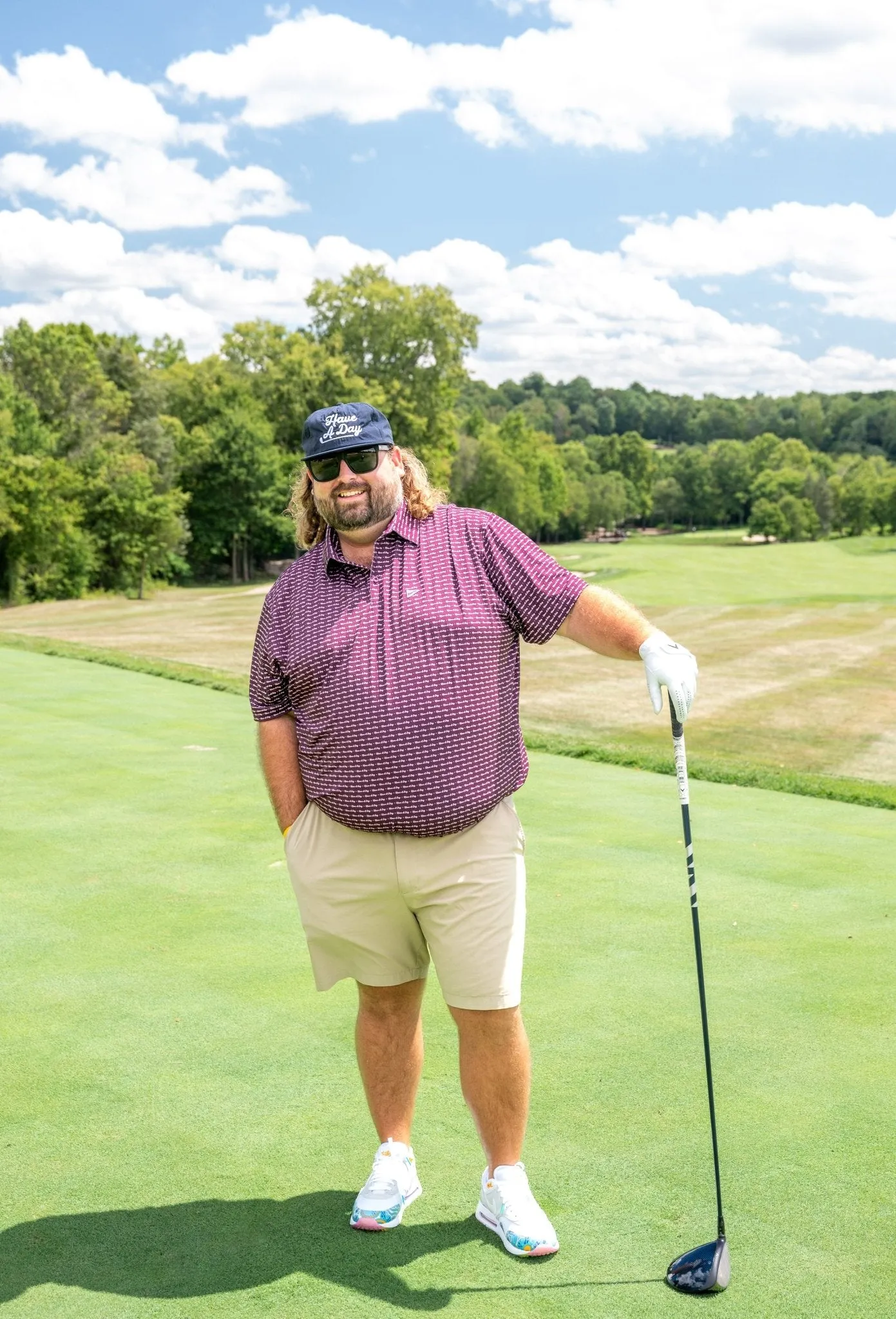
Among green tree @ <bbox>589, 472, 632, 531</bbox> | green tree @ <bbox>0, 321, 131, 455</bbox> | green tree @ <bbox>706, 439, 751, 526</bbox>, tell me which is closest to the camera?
green tree @ <bbox>0, 321, 131, 455</bbox>

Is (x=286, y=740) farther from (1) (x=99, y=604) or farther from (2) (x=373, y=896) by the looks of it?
(1) (x=99, y=604)

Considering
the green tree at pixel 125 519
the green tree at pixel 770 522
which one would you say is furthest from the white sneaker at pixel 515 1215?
the green tree at pixel 770 522

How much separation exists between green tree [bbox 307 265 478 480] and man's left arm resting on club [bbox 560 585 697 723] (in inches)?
2041

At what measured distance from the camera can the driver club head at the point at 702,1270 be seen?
2.74 meters

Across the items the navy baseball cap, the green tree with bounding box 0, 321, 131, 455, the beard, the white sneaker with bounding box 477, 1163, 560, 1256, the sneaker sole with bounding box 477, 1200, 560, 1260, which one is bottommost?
the sneaker sole with bounding box 477, 1200, 560, 1260

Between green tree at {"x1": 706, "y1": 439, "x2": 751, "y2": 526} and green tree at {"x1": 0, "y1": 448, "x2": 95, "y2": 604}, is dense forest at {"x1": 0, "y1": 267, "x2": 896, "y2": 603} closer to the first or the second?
green tree at {"x1": 0, "y1": 448, "x2": 95, "y2": 604}

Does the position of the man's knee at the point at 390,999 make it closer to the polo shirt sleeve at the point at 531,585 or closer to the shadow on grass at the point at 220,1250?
the shadow on grass at the point at 220,1250

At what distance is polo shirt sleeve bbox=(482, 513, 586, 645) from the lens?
10.3 feet

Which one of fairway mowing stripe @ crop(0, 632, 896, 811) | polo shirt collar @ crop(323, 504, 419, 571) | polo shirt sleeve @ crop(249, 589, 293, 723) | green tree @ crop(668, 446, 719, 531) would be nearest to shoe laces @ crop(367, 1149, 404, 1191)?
polo shirt sleeve @ crop(249, 589, 293, 723)

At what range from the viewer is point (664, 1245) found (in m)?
2.91

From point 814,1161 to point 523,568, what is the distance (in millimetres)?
1692

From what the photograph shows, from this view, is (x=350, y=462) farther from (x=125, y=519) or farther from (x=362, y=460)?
(x=125, y=519)

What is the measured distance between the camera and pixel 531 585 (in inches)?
124

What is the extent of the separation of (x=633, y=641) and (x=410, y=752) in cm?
61
